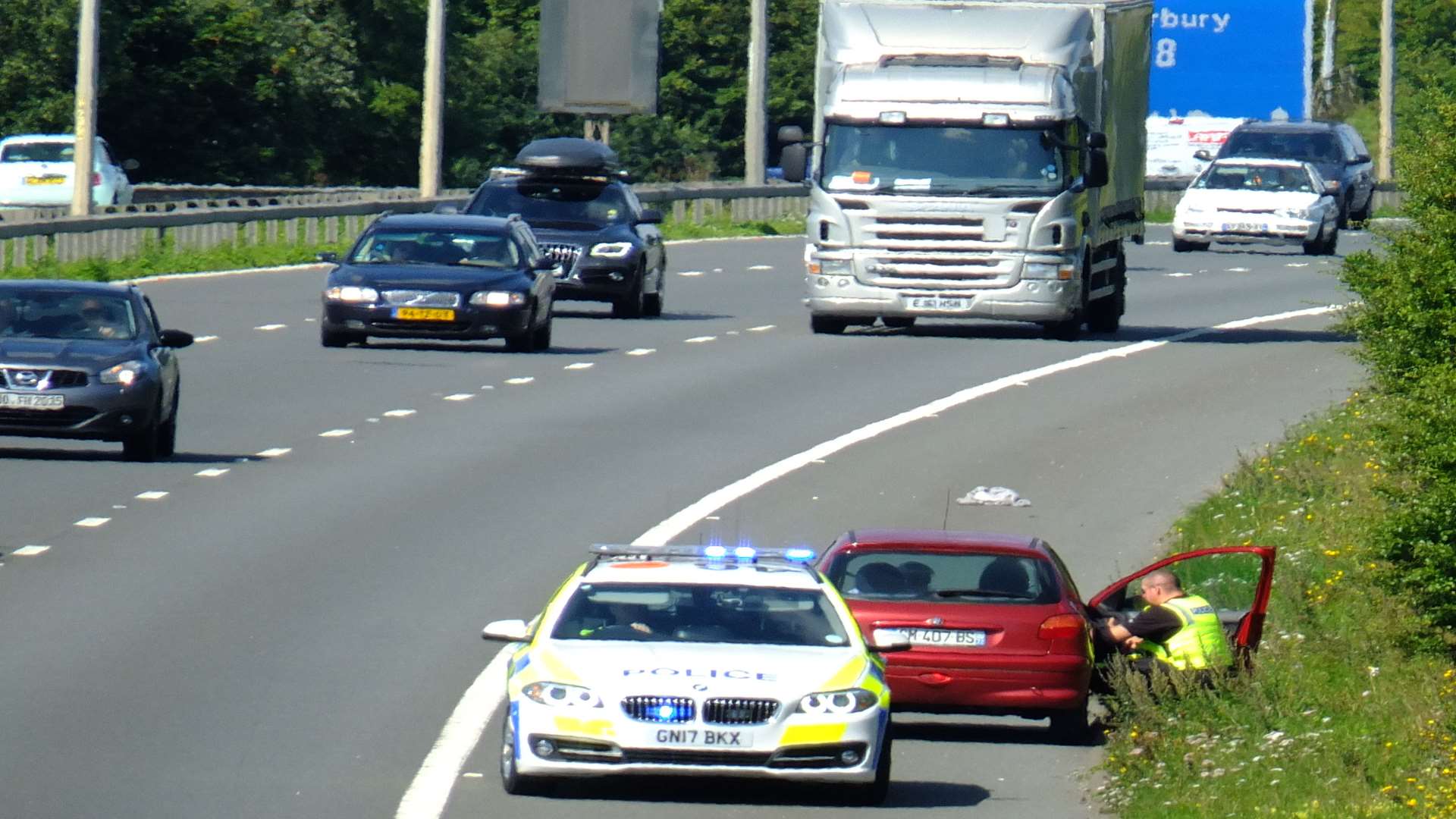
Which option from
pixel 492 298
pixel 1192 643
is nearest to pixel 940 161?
pixel 492 298

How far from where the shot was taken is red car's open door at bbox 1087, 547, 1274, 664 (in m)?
16.3

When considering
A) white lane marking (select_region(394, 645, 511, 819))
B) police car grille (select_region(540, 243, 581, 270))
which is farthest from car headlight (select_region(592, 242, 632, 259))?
white lane marking (select_region(394, 645, 511, 819))

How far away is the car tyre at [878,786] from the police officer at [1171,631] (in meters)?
3.25

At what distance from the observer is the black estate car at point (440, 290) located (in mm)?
33062

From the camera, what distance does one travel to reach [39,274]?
4156 cm

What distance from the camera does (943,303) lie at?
1380 inches

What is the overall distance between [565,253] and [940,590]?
2281cm

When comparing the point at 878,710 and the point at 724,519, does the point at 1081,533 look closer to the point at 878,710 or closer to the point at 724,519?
the point at 724,519

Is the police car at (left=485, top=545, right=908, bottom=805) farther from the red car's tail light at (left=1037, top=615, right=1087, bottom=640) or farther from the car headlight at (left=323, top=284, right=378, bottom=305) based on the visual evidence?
the car headlight at (left=323, top=284, right=378, bottom=305)

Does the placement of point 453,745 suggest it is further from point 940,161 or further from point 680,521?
point 940,161

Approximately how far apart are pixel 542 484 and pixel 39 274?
1896cm

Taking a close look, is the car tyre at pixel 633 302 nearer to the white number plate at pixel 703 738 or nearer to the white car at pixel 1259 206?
the white car at pixel 1259 206

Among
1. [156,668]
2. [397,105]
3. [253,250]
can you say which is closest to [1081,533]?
[156,668]

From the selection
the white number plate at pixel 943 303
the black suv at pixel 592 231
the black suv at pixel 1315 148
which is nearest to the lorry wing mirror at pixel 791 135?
the white number plate at pixel 943 303
